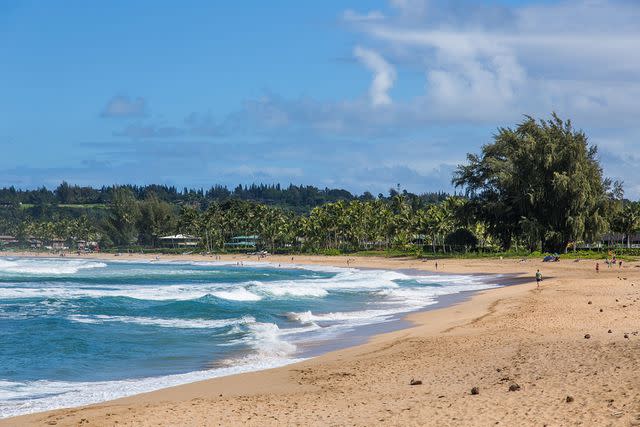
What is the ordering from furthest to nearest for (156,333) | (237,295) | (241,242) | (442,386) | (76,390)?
(241,242) → (237,295) → (156,333) → (76,390) → (442,386)

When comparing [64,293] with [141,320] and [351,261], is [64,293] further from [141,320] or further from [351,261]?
[351,261]

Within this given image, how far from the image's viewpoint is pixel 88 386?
16.8 metres

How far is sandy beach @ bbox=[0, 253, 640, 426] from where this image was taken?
11250mm

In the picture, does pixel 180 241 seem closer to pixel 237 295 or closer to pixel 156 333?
pixel 237 295

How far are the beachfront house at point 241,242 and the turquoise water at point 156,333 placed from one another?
340 ft

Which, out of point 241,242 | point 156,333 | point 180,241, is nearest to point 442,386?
point 156,333

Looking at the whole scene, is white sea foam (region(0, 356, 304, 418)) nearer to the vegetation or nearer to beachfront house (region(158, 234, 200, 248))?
the vegetation

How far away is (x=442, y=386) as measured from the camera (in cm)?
1378

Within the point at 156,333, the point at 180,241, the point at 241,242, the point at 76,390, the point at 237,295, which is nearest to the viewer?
the point at 76,390

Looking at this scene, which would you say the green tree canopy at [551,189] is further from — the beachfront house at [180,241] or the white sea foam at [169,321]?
the beachfront house at [180,241]

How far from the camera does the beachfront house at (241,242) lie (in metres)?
150

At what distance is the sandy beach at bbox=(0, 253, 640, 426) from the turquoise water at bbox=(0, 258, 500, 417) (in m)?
1.81

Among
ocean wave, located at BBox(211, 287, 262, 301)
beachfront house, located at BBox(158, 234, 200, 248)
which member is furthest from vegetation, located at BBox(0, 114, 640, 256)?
ocean wave, located at BBox(211, 287, 262, 301)

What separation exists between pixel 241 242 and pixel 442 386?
14322 cm
